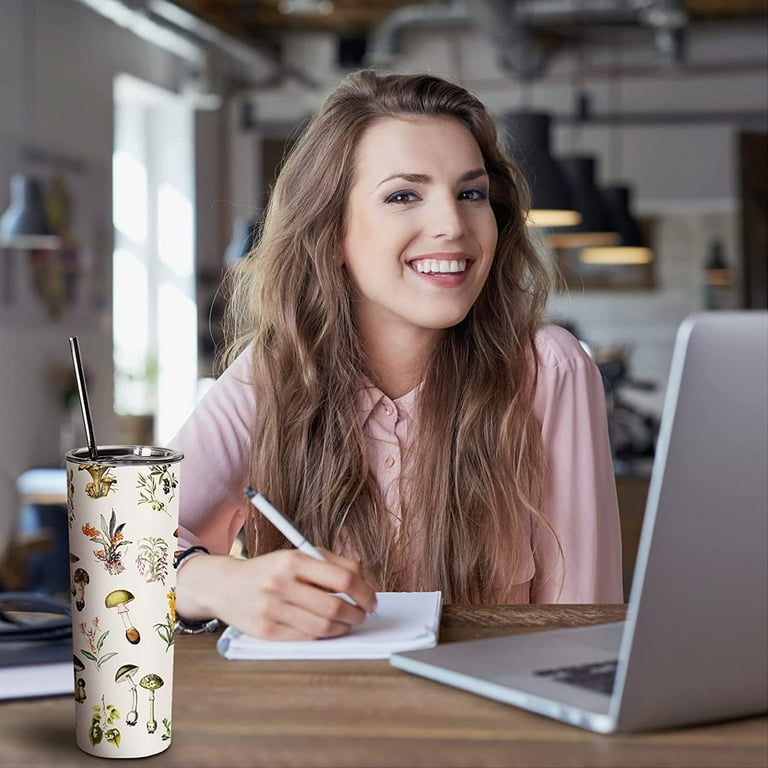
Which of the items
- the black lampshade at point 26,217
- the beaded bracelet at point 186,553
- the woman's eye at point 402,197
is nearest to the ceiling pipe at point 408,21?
the black lampshade at point 26,217

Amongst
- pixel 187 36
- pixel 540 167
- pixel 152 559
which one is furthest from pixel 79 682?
pixel 187 36

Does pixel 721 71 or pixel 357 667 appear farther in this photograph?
pixel 721 71

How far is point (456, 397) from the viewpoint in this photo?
186 centimetres

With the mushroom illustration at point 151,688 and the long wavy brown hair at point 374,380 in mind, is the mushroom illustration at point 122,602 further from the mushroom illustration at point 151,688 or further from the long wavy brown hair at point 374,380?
the long wavy brown hair at point 374,380

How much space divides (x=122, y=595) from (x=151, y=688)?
0.22 ft

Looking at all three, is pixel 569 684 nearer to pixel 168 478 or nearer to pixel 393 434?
pixel 168 478

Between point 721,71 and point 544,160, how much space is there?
4539 mm

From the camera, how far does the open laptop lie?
77 centimetres

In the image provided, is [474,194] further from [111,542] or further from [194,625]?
[111,542]

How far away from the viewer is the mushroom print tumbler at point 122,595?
81 centimetres

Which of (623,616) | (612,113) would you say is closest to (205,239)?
(612,113)

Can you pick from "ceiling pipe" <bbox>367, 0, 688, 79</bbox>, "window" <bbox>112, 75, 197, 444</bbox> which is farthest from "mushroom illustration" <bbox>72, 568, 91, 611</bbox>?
"window" <bbox>112, 75, 197, 444</bbox>

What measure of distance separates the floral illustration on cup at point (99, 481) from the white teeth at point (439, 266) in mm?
1031

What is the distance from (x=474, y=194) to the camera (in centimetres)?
184
